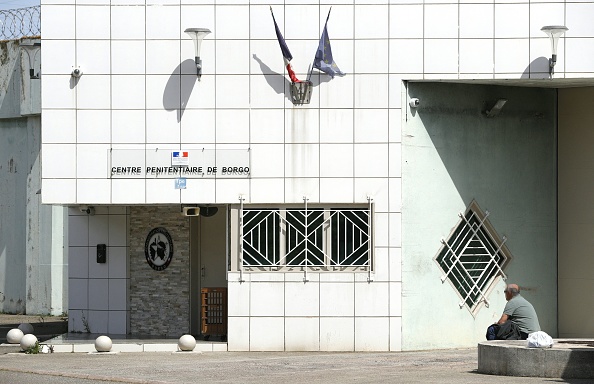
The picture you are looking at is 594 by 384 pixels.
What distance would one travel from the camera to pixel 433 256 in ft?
72.0

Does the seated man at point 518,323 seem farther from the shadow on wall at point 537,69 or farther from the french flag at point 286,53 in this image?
the french flag at point 286,53

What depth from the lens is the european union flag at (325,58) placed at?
68.8ft

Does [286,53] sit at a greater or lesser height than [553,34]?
lesser

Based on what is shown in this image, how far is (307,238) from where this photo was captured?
2158cm

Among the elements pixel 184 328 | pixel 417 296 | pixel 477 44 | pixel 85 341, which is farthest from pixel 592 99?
pixel 85 341

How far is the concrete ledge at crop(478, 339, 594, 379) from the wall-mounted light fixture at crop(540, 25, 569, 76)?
19.7 feet

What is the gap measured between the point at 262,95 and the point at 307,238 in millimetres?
2632

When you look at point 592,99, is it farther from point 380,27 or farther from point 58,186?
point 58,186

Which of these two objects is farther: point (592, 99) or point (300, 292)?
point (592, 99)

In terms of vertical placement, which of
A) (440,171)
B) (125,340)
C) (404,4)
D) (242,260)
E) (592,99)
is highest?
(404,4)

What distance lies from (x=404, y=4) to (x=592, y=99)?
488 cm

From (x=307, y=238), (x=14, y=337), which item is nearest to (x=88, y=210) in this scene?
(x=14, y=337)

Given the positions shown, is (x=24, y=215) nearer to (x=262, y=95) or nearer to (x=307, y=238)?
(x=262, y=95)

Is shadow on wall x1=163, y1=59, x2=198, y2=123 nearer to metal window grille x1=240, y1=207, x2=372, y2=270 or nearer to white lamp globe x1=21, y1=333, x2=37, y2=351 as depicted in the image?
metal window grille x1=240, y1=207, x2=372, y2=270
